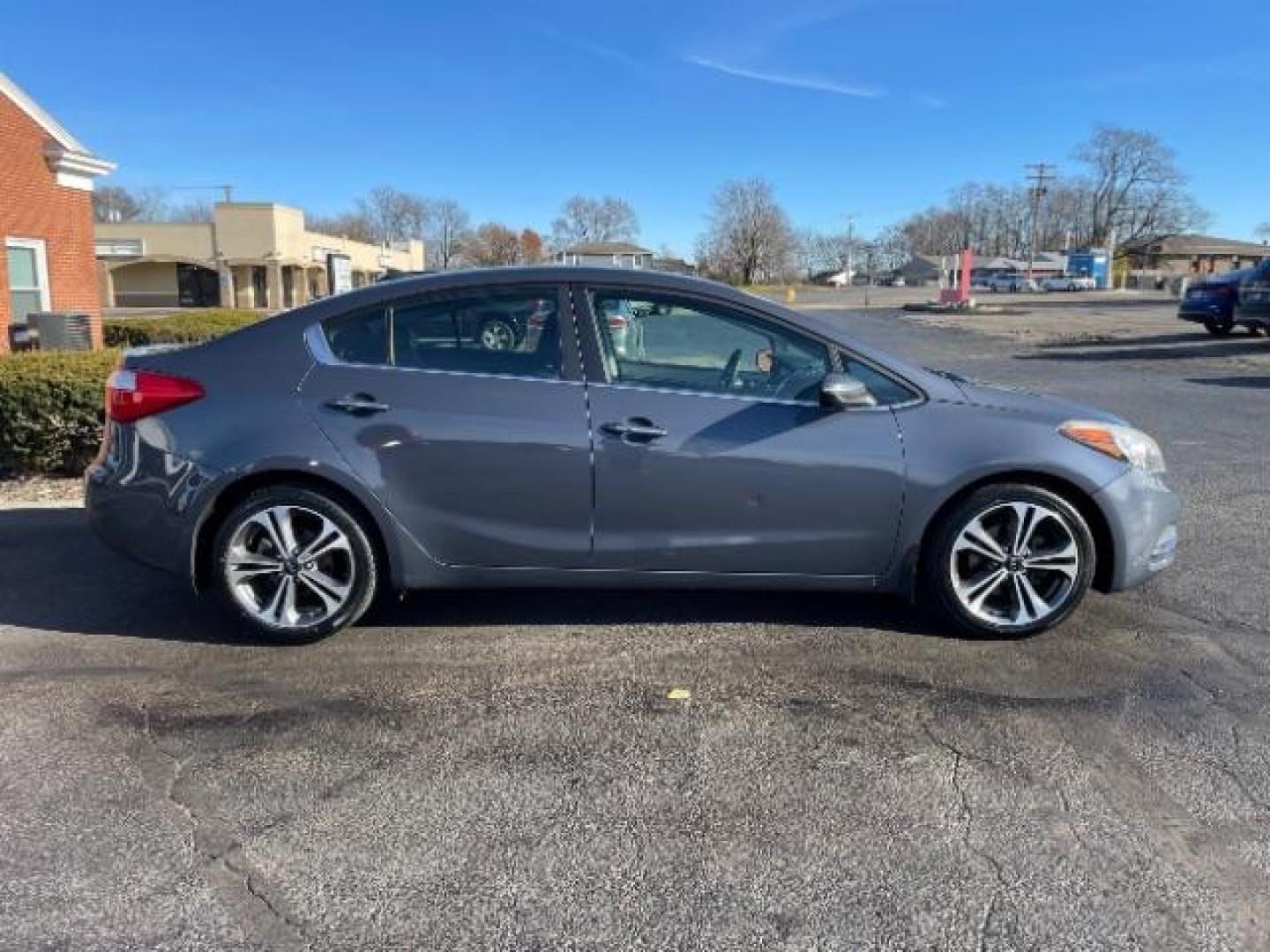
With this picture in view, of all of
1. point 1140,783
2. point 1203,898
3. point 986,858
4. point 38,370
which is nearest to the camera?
point 1203,898

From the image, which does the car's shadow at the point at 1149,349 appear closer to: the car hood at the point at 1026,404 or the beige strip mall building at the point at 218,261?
the car hood at the point at 1026,404

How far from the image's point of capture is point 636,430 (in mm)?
3816

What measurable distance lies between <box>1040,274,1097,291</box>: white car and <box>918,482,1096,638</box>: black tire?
306 feet

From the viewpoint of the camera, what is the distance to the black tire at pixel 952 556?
3.91 m

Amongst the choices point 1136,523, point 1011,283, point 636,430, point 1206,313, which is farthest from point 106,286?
point 1011,283

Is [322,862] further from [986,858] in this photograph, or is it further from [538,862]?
[986,858]

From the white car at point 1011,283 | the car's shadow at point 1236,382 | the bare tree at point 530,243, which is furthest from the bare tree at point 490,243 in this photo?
the car's shadow at point 1236,382

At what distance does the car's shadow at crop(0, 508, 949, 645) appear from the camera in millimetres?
4223

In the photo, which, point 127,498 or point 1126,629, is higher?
point 127,498

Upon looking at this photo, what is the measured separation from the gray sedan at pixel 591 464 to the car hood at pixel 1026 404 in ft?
0.08

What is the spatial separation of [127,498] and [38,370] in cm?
375

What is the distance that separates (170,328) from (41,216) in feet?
8.39

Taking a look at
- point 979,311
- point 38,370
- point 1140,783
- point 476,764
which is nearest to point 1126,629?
point 1140,783

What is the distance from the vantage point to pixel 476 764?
3.05 meters
